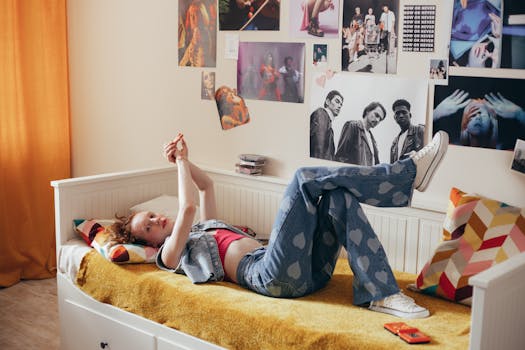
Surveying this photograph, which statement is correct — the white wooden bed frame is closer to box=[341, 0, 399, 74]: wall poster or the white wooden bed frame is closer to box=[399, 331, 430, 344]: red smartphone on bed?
box=[399, 331, 430, 344]: red smartphone on bed

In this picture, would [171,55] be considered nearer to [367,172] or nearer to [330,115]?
[330,115]

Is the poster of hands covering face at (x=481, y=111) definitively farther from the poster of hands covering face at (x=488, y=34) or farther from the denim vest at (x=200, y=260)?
the denim vest at (x=200, y=260)

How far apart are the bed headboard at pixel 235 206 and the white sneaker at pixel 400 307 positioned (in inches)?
18.1

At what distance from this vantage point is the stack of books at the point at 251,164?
3408 mm

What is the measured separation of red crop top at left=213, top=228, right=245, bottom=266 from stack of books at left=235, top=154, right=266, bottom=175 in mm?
506

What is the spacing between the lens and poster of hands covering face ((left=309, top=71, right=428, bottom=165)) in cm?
289

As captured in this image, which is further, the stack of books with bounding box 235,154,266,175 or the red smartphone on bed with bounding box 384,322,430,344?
the stack of books with bounding box 235,154,266,175

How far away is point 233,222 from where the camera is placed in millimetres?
3588

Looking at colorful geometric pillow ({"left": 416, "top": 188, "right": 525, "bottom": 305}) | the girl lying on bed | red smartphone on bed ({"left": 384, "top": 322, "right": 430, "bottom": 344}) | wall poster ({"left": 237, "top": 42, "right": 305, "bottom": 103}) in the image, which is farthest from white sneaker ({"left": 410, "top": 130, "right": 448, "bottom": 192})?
wall poster ({"left": 237, "top": 42, "right": 305, "bottom": 103})

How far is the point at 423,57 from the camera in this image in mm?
2818

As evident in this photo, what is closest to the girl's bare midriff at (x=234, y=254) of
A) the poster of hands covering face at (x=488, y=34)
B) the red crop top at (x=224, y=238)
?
the red crop top at (x=224, y=238)

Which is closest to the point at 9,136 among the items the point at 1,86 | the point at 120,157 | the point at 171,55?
the point at 1,86

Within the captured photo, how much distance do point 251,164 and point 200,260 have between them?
2.41 ft

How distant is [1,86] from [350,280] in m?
2.31
